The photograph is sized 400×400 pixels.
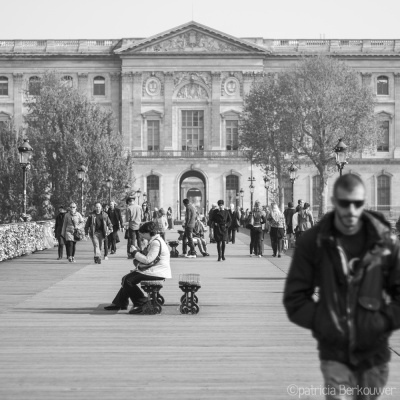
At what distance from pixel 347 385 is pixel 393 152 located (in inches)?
3254

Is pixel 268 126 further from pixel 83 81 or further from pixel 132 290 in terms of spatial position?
pixel 132 290

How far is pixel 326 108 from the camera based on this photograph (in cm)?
6097

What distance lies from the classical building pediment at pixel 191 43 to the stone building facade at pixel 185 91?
0.09m

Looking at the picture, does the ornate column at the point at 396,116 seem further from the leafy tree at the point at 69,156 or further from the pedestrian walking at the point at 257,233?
the pedestrian walking at the point at 257,233

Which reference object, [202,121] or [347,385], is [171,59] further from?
[347,385]

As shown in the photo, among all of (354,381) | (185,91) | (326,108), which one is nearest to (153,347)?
(354,381)

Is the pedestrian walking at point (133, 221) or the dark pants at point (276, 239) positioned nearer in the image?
the pedestrian walking at point (133, 221)

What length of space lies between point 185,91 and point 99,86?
759cm

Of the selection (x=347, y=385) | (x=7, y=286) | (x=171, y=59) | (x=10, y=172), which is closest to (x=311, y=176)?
(x=171, y=59)

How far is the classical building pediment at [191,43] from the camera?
8462cm

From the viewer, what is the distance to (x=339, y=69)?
62.5 metres

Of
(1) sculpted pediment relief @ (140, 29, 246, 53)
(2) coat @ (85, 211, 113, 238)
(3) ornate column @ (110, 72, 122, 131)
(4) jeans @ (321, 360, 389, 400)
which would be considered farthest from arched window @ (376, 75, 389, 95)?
(4) jeans @ (321, 360, 389, 400)

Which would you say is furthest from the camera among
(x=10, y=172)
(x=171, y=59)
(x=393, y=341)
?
(x=171, y=59)

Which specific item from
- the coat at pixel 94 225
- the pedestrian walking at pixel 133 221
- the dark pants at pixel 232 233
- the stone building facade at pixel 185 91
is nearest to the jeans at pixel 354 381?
the coat at pixel 94 225
